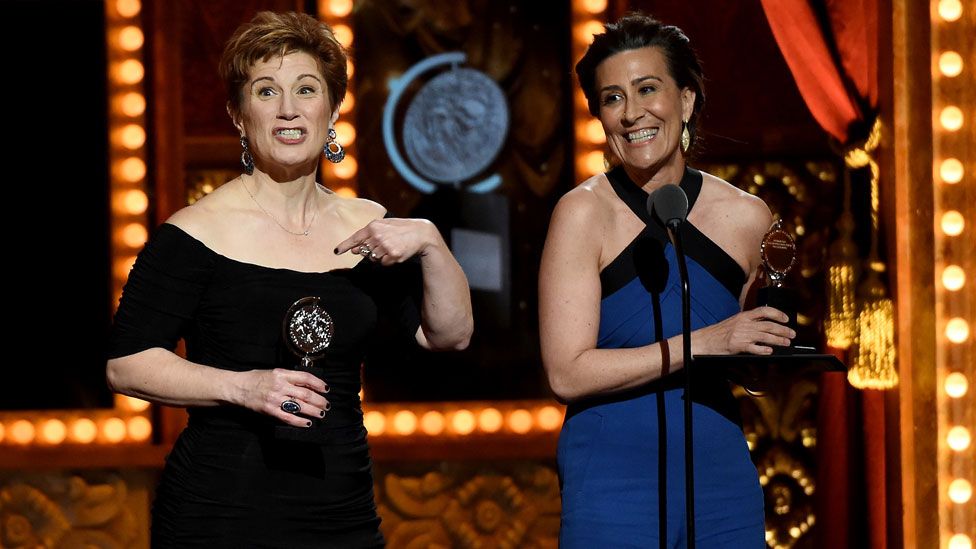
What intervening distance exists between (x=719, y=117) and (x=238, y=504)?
10.9 feet

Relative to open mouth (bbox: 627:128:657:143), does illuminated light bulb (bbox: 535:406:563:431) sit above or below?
below

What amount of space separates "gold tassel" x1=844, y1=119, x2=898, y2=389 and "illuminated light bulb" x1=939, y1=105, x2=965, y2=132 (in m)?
0.21

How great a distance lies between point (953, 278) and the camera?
11.9ft

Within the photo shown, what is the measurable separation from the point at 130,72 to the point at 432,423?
1614 millimetres

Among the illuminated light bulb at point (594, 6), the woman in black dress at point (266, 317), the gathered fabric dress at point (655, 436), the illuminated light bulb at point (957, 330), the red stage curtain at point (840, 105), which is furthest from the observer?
the illuminated light bulb at point (594, 6)

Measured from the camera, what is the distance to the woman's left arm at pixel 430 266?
2.28 meters

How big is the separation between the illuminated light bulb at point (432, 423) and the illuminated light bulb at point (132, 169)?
4.24 ft

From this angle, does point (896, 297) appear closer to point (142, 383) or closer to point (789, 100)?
point (789, 100)

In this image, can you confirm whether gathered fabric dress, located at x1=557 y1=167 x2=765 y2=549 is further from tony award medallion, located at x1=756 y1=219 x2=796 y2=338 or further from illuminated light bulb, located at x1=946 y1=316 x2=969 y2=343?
illuminated light bulb, located at x1=946 y1=316 x2=969 y2=343

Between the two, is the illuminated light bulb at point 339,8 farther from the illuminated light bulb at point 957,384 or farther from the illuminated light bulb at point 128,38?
the illuminated light bulb at point 957,384

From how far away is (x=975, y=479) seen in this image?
3631 millimetres

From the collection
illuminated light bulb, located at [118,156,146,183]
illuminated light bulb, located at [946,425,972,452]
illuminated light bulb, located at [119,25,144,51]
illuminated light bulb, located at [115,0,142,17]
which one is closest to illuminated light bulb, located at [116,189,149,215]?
illuminated light bulb, located at [118,156,146,183]

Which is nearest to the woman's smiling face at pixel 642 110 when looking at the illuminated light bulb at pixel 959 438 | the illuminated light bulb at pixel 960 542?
the illuminated light bulb at pixel 959 438

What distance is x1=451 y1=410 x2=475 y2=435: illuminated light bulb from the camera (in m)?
4.34
